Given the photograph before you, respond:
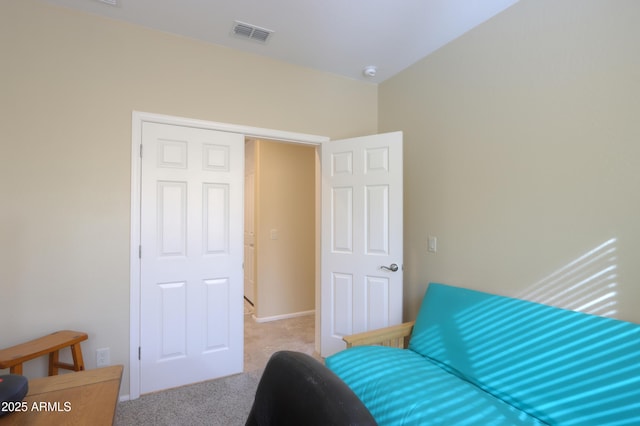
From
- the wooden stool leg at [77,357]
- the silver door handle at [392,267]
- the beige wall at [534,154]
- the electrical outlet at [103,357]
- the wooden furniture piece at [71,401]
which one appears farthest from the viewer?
the silver door handle at [392,267]

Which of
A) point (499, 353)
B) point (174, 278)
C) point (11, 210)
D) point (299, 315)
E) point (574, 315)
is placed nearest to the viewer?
point (574, 315)

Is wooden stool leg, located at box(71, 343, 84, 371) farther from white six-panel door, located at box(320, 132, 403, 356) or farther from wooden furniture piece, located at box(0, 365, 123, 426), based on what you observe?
white six-panel door, located at box(320, 132, 403, 356)

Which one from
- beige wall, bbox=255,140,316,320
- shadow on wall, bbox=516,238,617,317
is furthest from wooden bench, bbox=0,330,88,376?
shadow on wall, bbox=516,238,617,317

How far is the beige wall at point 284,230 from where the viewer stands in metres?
4.04

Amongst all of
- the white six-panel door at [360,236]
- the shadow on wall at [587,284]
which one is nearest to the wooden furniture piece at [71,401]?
the white six-panel door at [360,236]

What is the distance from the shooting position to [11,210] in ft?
6.40

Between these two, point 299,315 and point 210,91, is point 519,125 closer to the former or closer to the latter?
point 210,91

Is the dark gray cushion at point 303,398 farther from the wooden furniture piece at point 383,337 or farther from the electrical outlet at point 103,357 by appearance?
the electrical outlet at point 103,357

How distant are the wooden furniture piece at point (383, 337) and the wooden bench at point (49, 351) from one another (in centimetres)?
171

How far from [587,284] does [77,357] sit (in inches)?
120

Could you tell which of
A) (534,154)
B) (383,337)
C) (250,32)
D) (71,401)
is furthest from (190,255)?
(534,154)

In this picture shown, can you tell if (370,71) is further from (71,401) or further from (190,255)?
(71,401)

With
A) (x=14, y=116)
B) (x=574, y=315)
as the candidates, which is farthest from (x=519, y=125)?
(x=14, y=116)

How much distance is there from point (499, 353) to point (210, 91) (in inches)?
108
